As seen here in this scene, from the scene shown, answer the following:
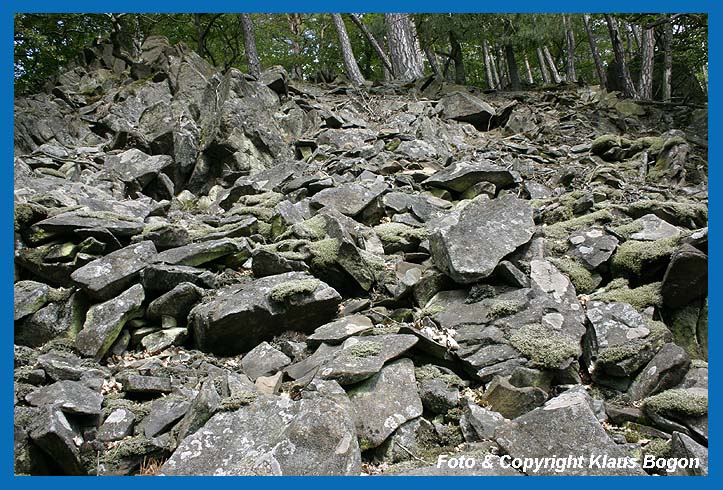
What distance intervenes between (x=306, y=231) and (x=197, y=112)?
381 inches

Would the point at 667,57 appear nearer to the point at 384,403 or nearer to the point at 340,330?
the point at 340,330

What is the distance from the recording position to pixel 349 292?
8.62 meters

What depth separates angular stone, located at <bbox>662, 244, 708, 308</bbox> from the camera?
265 inches

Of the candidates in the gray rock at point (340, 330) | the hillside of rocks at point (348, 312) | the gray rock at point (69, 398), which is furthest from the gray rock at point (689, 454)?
the gray rock at point (69, 398)

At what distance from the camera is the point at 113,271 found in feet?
26.7

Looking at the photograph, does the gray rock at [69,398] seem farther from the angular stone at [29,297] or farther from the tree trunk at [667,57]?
the tree trunk at [667,57]

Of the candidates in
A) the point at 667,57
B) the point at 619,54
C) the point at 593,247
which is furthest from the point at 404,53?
the point at 593,247

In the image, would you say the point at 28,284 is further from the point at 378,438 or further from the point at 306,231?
the point at 378,438

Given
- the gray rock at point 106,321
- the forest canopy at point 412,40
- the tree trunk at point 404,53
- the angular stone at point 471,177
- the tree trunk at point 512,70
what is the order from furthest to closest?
the tree trunk at point 512,70 → the tree trunk at point 404,53 → the forest canopy at point 412,40 → the angular stone at point 471,177 → the gray rock at point 106,321

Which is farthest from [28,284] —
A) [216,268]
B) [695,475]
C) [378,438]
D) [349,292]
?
[695,475]

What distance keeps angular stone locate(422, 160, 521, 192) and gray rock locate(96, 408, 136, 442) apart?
9.00 meters

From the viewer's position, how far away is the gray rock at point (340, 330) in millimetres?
6875

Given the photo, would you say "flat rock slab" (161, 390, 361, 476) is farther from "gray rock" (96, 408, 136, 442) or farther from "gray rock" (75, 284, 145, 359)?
"gray rock" (75, 284, 145, 359)

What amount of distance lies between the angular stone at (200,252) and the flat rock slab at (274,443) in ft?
13.6
